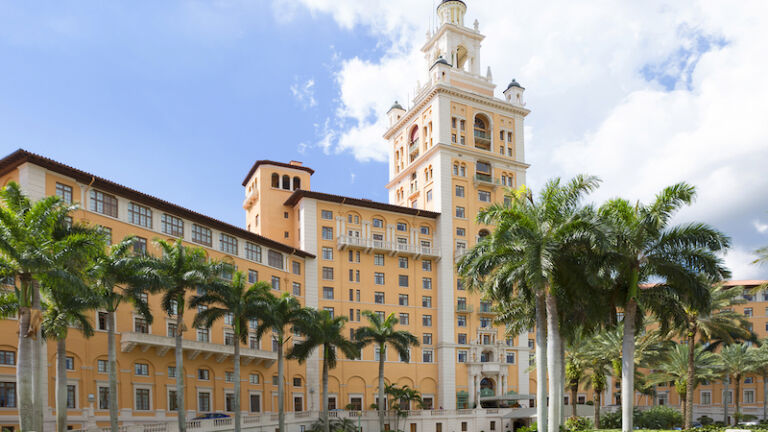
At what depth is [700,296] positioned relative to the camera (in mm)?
33875


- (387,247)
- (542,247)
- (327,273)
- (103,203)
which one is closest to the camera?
(542,247)

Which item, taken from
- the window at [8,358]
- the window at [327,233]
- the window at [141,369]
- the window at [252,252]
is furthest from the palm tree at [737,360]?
the window at [8,358]

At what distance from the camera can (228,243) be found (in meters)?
67.4

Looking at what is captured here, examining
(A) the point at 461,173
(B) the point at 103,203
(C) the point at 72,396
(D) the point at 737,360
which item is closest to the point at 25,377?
(C) the point at 72,396

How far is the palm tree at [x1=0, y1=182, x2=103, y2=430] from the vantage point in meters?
30.0

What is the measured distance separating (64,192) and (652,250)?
4222 centimetres

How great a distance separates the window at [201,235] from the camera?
63.2 m

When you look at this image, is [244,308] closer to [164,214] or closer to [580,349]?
[164,214]

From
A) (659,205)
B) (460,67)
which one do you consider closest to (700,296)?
(659,205)

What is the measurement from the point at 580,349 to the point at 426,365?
29.0 meters

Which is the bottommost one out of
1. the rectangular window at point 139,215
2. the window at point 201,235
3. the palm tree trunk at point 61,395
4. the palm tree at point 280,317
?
the palm tree trunk at point 61,395

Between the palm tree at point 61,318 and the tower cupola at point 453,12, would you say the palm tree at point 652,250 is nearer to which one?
the palm tree at point 61,318

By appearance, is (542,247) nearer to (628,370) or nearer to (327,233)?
(628,370)

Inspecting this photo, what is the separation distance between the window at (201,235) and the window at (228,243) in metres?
1.52
